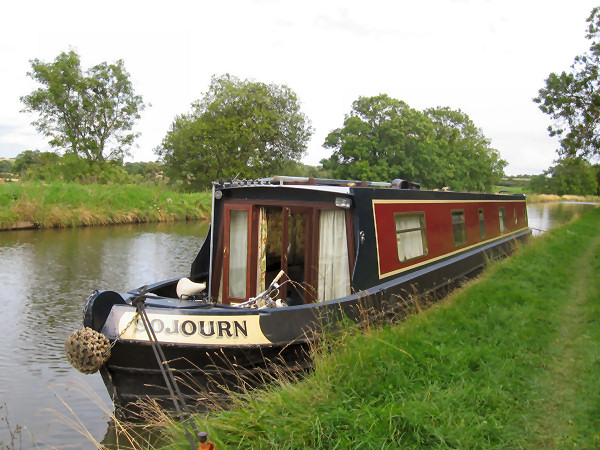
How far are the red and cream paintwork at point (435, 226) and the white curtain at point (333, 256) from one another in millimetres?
501

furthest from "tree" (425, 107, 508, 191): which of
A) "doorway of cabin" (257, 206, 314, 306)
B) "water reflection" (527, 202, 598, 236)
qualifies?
"doorway of cabin" (257, 206, 314, 306)

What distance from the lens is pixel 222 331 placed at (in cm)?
471

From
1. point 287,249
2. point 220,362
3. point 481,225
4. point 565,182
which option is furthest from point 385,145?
point 565,182

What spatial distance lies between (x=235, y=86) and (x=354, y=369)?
37118mm

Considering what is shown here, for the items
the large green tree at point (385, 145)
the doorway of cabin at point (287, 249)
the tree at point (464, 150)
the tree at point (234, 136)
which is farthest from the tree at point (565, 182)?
the doorway of cabin at point (287, 249)

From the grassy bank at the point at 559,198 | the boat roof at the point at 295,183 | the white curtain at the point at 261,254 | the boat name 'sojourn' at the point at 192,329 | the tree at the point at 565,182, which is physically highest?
the tree at the point at 565,182

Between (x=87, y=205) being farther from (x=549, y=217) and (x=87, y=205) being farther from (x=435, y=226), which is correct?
(x=549, y=217)

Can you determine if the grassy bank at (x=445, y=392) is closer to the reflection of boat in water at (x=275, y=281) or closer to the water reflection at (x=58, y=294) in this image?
the reflection of boat in water at (x=275, y=281)

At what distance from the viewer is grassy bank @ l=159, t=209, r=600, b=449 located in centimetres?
312

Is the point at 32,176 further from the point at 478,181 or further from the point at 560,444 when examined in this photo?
the point at 478,181

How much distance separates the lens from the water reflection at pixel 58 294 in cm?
549

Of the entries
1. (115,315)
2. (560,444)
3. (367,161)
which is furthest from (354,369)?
(367,161)

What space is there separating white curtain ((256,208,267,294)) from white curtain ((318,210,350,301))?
705 millimetres

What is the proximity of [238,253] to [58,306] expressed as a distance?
462cm
